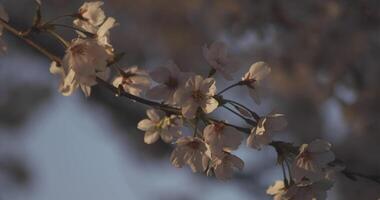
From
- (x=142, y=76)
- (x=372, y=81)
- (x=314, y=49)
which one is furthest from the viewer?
(x=314, y=49)

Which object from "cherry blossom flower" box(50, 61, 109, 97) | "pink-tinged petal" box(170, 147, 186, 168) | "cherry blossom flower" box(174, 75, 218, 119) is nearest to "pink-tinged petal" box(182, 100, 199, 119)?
"cherry blossom flower" box(174, 75, 218, 119)

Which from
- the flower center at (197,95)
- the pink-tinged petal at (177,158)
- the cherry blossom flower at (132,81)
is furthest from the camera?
the cherry blossom flower at (132,81)

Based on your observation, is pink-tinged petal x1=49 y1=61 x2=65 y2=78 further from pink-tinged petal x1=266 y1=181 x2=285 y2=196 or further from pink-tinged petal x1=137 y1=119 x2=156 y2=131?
pink-tinged petal x1=266 y1=181 x2=285 y2=196

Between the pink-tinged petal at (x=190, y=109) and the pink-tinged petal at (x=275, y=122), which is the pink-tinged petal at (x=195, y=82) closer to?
the pink-tinged petal at (x=190, y=109)

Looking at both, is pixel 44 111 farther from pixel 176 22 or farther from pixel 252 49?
pixel 252 49

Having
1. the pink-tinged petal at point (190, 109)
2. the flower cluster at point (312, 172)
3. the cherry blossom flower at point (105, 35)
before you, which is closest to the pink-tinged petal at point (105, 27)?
the cherry blossom flower at point (105, 35)

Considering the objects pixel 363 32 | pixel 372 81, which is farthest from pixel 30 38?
pixel 372 81

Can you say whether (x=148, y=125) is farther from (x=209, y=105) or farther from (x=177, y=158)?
(x=209, y=105)
